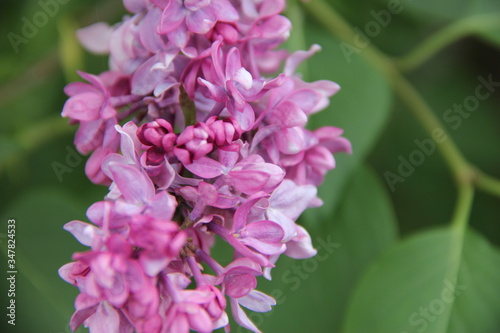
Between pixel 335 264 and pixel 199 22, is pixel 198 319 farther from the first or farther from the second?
pixel 335 264

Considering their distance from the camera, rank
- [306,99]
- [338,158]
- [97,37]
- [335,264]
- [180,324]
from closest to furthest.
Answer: [180,324], [306,99], [97,37], [338,158], [335,264]

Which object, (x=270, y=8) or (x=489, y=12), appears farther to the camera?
(x=489, y=12)

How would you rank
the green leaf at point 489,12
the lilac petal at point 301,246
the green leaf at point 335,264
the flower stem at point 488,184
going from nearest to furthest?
the lilac petal at point 301,246
the green leaf at point 335,264
the flower stem at point 488,184
the green leaf at point 489,12

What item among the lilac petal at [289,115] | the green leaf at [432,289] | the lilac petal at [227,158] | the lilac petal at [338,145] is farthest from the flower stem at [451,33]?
the lilac petal at [227,158]

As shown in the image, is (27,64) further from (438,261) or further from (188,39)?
(438,261)

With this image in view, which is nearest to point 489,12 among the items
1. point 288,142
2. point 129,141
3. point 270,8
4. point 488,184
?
point 488,184

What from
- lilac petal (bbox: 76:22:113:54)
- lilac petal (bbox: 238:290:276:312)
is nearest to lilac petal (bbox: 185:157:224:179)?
lilac petal (bbox: 238:290:276:312)

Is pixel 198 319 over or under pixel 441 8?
under

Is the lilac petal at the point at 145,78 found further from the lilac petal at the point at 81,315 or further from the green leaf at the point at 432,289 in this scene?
the green leaf at the point at 432,289

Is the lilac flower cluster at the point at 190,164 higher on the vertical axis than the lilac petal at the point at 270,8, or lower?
lower
